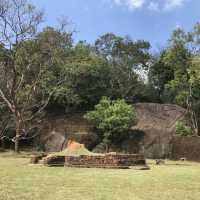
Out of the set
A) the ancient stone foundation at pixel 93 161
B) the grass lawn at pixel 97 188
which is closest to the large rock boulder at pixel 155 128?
the ancient stone foundation at pixel 93 161

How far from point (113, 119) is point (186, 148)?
5292 mm

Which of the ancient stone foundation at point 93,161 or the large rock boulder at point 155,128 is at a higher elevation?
the large rock boulder at point 155,128

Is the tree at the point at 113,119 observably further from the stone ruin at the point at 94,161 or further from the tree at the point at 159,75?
the stone ruin at the point at 94,161

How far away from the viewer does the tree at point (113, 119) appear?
2577 cm

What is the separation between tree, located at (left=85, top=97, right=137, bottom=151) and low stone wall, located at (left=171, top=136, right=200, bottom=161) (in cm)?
361

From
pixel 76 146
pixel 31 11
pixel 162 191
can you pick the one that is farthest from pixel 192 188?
pixel 31 11

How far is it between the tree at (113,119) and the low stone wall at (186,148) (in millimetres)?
3608

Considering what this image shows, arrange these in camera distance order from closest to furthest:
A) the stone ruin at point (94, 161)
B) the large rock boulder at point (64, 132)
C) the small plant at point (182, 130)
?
the stone ruin at point (94, 161)
the small plant at point (182, 130)
the large rock boulder at point (64, 132)

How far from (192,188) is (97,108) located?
1797 cm

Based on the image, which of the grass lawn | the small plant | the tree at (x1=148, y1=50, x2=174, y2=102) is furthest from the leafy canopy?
the grass lawn

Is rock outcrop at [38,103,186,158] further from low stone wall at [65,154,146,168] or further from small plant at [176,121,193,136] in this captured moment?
low stone wall at [65,154,146,168]

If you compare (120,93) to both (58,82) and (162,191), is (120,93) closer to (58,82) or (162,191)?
(58,82)

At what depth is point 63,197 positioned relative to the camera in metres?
7.41

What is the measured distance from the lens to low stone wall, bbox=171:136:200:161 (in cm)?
2256
